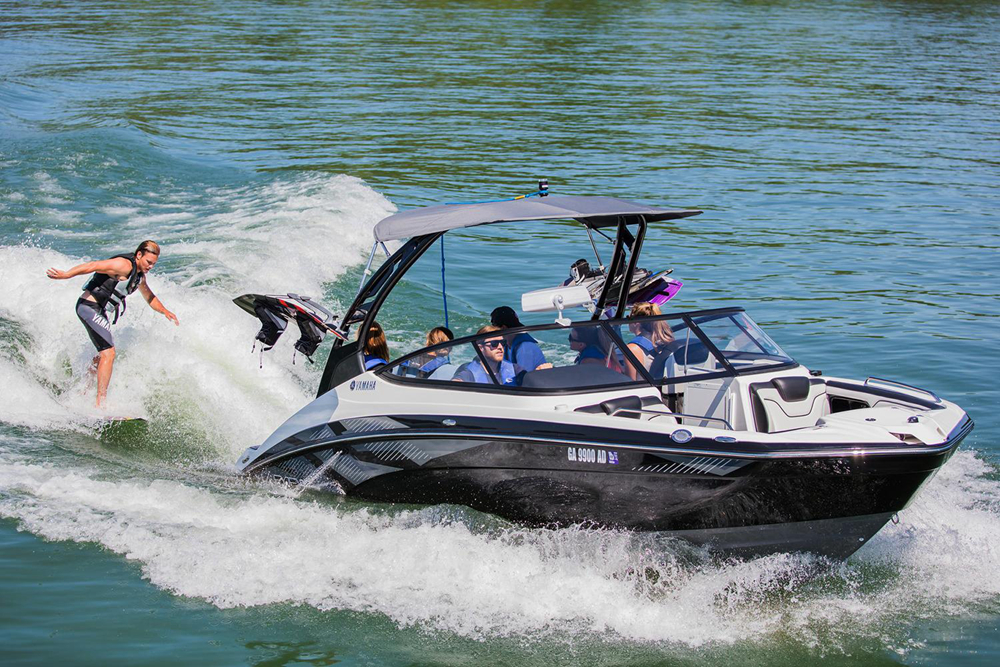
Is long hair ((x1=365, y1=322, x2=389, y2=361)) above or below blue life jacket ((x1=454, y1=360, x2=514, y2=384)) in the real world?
below

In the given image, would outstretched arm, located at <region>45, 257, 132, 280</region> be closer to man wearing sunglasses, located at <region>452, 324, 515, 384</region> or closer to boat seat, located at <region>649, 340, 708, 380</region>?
man wearing sunglasses, located at <region>452, 324, 515, 384</region>

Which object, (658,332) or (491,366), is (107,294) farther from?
(658,332)

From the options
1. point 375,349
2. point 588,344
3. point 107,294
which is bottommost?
point 107,294

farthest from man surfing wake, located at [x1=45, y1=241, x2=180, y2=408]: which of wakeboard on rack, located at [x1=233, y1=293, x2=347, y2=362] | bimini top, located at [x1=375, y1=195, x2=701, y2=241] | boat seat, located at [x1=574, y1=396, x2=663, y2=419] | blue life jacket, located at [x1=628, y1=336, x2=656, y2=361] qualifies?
boat seat, located at [x1=574, y1=396, x2=663, y2=419]

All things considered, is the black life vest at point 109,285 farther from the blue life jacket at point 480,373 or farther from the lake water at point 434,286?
the blue life jacket at point 480,373

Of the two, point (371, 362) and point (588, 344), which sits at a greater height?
point (588, 344)

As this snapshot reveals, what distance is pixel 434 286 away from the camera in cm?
1481

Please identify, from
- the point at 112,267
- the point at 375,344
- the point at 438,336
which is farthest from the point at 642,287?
the point at 112,267

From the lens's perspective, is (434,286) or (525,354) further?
(434,286)

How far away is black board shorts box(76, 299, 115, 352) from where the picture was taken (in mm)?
10461

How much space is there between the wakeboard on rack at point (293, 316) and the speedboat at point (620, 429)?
0.02 m

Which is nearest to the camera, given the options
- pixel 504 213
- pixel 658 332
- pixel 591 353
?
pixel 591 353

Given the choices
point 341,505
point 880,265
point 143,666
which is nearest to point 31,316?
point 341,505

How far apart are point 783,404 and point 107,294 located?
262 inches
